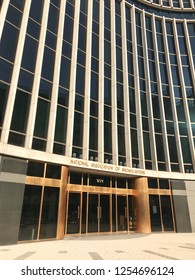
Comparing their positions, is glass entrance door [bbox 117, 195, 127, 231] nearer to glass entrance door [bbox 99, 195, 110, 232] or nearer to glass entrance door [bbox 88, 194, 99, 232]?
glass entrance door [bbox 99, 195, 110, 232]

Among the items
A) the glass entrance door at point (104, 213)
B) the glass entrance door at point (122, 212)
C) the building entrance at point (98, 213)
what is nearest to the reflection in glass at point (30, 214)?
the building entrance at point (98, 213)

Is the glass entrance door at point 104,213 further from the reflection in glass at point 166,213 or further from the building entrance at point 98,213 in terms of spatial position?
the reflection in glass at point 166,213

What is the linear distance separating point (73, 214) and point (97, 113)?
9.50m

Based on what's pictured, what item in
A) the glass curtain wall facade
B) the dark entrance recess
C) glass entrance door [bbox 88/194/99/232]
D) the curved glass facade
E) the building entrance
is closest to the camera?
the dark entrance recess

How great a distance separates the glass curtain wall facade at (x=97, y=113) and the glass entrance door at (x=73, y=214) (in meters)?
0.08

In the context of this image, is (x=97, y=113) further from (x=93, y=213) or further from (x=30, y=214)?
(x=30, y=214)

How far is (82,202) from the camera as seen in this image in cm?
1808

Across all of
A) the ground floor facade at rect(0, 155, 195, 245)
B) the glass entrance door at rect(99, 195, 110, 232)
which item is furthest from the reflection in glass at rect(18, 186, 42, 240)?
the glass entrance door at rect(99, 195, 110, 232)

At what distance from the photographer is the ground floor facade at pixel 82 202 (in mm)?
13891

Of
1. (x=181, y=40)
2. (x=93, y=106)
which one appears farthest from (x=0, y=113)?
(x=181, y=40)

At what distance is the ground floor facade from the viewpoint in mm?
13891

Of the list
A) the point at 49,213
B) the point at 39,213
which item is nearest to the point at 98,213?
the point at 49,213
